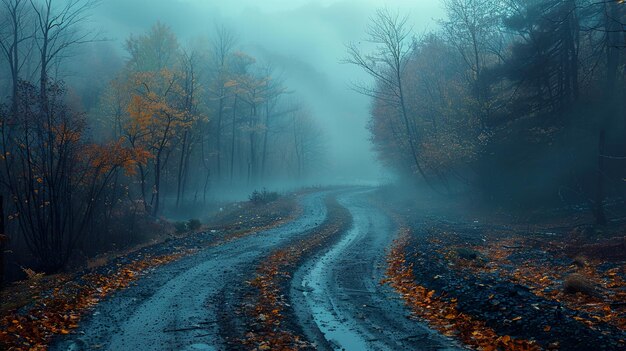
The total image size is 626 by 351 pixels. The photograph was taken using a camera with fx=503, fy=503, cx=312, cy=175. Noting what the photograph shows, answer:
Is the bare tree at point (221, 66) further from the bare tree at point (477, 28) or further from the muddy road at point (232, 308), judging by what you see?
the muddy road at point (232, 308)

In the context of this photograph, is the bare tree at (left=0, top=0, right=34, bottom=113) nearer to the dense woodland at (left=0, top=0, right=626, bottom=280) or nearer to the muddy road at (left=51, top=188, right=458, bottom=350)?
the dense woodland at (left=0, top=0, right=626, bottom=280)

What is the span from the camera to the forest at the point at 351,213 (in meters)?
8.05

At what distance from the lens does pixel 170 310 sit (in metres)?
9.06

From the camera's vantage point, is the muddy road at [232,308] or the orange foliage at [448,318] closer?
the orange foliage at [448,318]

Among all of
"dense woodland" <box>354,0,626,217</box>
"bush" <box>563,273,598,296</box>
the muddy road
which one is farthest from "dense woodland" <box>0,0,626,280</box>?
the muddy road

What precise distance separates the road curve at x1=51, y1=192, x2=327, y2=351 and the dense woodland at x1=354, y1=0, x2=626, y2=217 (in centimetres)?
1121

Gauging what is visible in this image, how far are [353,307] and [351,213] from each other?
21.7m

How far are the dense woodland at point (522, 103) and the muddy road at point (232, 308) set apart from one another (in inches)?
359

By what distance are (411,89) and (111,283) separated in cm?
3220

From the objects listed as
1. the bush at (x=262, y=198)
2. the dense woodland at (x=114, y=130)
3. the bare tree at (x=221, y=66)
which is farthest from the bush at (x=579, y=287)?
the bare tree at (x=221, y=66)

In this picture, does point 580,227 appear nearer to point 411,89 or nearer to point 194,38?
point 411,89

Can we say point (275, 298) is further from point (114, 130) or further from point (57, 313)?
point (114, 130)

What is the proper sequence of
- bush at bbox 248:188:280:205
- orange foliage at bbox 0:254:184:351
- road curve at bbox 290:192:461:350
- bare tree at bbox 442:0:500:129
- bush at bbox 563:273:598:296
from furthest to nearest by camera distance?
bush at bbox 248:188:280:205 < bare tree at bbox 442:0:500:129 < bush at bbox 563:273:598:296 < road curve at bbox 290:192:461:350 < orange foliage at bbox 0:254:184:351

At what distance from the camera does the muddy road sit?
7.31 metres
